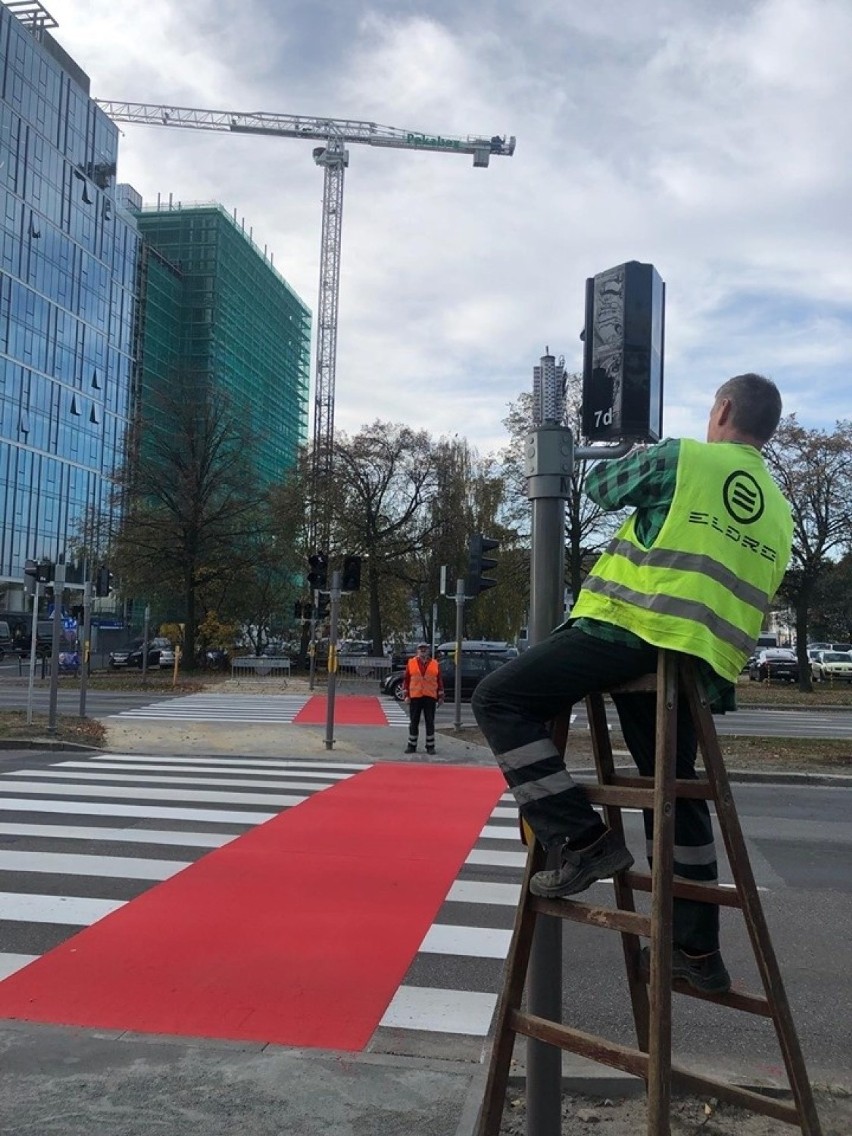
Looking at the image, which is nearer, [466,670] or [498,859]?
[498,859]

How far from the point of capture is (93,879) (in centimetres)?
673

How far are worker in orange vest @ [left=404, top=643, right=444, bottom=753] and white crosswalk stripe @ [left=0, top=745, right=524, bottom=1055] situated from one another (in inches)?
91.2

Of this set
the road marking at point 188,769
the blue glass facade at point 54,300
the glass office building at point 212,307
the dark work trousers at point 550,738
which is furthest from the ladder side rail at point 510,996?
the glass office building at point 212,307

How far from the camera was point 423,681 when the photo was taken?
15609 millimetres

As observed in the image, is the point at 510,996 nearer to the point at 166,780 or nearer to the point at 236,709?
the point at 166,780

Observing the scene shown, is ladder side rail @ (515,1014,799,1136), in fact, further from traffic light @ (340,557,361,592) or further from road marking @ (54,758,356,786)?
traffic light @ (340,557,361,592)

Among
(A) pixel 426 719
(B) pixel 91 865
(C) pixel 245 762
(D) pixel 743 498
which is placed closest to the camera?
(D) pixel 743 498

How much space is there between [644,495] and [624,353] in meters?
0.51

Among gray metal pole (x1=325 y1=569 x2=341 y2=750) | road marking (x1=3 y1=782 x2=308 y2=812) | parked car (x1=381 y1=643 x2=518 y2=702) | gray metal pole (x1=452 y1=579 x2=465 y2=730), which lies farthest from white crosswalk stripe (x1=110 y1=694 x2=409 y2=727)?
road marking (x1=3 y1=782 x2=308 y2=812)

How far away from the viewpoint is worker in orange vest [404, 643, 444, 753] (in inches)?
606

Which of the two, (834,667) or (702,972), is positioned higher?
(702,972)

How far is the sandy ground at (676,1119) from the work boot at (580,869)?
40.5 inches

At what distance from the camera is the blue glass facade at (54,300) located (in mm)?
60656

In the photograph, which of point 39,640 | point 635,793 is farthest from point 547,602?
point 39,640
